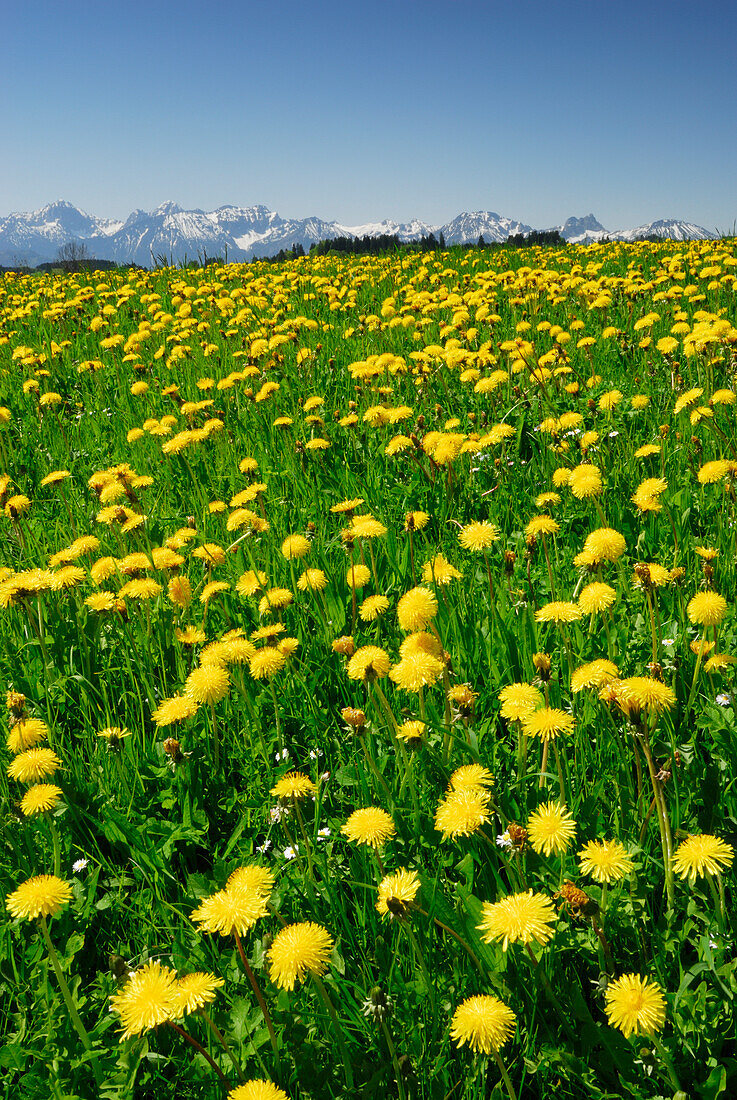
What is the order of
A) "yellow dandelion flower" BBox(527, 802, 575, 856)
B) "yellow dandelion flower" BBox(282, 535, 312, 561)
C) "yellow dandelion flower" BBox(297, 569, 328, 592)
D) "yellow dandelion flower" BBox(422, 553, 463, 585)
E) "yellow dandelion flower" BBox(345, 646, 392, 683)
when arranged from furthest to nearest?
1. "yellow dandelion flower" BBox(282, 535, 312, 561)
2. "yellow dandelion flower" BBox(297, 569, 328, 592)
3. "yellow dandelion flower" BBox(422, 553, 463, 585)
4. "yellow dandelion flower" BBox(345, 646, 392, 683)
5. "yellow dandelion flower" BBox(527, 802, 575, 856)

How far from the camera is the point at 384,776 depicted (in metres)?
1.80

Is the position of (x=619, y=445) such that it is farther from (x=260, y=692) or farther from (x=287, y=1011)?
(x=287, y=1011)

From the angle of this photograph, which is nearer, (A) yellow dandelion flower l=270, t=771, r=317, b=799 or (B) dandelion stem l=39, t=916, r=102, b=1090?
(B) dandelion stem l=39, t=916, r=102, b=1090

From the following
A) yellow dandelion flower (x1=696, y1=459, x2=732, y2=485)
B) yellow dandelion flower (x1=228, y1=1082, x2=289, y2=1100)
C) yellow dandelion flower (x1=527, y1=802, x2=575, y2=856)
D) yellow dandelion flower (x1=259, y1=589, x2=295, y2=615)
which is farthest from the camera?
yellow dandelion flower (x1=696, y1=459, x2=732, y2=485)

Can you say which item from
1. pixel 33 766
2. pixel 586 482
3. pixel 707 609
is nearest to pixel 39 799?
pixel 33 766

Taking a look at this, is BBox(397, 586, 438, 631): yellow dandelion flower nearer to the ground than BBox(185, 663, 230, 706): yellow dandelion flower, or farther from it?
farther from it

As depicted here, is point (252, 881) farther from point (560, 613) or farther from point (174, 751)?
point (560, 613)

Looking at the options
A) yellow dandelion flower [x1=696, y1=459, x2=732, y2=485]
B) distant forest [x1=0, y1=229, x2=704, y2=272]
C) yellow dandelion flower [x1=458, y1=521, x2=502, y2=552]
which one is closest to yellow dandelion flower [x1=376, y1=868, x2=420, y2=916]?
yellow dandelion flower [x1=458, y1=521, x2=502, y2=552]

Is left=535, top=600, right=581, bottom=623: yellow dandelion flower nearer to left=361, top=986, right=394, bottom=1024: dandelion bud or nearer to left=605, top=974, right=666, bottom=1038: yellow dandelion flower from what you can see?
left=605, top=974, right=666, bottom=1038: yellow dandelion flower

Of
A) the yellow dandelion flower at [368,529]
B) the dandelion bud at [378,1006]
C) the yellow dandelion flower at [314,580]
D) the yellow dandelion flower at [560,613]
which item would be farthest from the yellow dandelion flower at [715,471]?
the dandelion bud at [378,1006]

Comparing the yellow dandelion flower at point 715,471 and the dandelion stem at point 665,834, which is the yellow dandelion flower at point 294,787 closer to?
the dandelion stem at point 665,834

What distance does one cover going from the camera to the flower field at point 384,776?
1.17 metres

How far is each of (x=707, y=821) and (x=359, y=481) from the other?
8.15ft

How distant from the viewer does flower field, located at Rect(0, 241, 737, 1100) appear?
1173 millimetres
